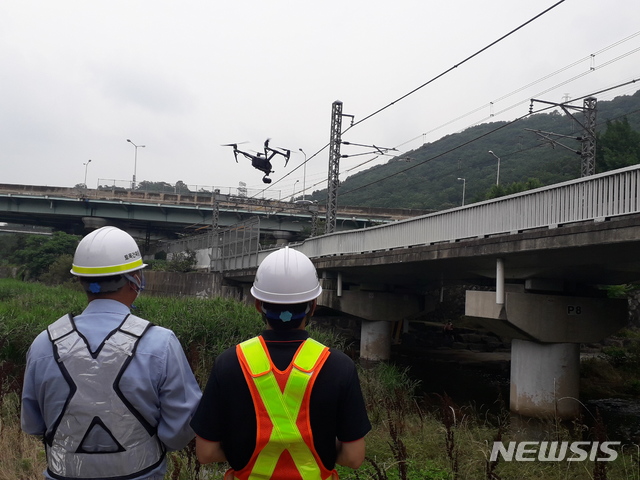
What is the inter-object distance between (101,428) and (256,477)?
78 cm

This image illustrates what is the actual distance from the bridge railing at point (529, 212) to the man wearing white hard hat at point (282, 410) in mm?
8940

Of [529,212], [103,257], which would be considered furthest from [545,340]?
[103,257]

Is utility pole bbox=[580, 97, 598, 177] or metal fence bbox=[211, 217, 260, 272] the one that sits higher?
utility pole bbox=[580, 97, 598, 177]

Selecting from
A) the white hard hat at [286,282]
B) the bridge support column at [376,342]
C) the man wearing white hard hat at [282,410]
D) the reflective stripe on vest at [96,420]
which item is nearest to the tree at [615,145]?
the bridge support column at [376,342]

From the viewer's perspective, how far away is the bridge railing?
10.3 metres

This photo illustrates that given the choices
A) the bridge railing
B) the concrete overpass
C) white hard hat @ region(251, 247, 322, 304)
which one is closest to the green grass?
white hard hat @ region(251, 247, 322, 304)

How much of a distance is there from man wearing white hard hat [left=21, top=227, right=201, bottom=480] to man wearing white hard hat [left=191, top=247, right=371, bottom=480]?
28 centimetres

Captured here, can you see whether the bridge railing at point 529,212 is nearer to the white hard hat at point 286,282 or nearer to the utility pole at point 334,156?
the utility pole at point 334,156

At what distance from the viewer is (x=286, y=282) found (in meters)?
2.84

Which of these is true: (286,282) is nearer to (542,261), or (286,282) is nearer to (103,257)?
(103,257)

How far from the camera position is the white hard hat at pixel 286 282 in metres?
2.82

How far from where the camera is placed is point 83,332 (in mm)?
2848

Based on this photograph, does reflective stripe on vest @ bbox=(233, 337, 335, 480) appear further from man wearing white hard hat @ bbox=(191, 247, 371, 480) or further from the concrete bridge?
the concrete bridge
